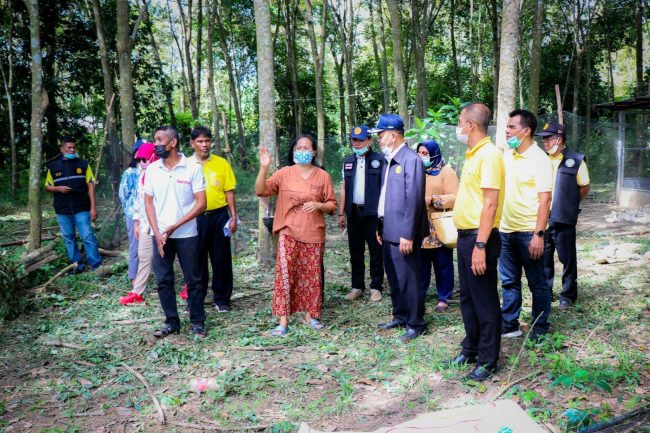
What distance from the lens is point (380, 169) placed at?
594cm

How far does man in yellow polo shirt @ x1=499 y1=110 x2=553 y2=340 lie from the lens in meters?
4.30

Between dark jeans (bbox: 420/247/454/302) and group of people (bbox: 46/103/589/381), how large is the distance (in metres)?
0.01

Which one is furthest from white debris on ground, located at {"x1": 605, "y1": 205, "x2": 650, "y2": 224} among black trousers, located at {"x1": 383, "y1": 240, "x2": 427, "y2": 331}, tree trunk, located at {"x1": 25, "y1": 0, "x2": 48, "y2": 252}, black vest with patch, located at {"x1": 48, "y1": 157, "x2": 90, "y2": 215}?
tree trunk, located at {"x1": 25, "y1": 0, "x2": 48, "y2": 252}

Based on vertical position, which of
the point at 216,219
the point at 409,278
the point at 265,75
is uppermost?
the point at 265,75

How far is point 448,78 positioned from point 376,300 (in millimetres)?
27033

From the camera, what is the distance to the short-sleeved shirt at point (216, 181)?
5.78 meters

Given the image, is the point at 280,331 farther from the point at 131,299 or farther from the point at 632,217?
the point at 632,217

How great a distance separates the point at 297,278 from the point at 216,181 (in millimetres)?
1463

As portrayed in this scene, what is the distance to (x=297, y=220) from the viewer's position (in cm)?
512

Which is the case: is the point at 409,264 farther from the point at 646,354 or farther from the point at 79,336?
the point at 79,336

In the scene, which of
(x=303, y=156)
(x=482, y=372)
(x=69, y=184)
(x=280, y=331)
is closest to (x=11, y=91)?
(x=69, y=184)

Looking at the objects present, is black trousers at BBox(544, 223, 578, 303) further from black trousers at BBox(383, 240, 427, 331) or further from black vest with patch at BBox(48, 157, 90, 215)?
black vest with patch at BBox(48, 157, 90, 215)

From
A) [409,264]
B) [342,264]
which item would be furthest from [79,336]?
[342,264]

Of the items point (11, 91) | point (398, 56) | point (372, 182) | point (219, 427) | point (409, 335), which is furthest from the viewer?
point (11, 91)
